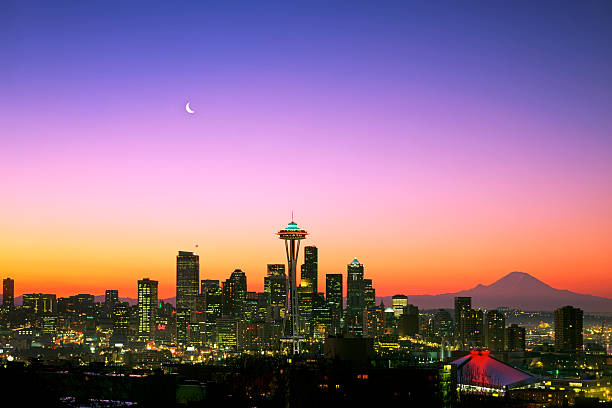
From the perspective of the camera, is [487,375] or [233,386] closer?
[233,386]

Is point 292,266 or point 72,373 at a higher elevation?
point 292,266

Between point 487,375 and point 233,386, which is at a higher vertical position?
point 233,386

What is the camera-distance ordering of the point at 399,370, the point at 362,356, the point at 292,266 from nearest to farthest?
the point at 399,370
the point at 362,356
the point at 292,266

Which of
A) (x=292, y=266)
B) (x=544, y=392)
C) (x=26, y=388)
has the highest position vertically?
(x=292, y=266)

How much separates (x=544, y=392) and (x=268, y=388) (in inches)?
2176

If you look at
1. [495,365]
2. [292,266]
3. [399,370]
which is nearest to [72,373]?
[399,370]

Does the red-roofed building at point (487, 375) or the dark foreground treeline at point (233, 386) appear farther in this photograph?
the red-roofed building at point (487, 375)

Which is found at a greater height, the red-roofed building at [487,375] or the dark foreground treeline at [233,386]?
the dark foreground treeline at [233,386]

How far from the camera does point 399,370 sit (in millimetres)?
102000

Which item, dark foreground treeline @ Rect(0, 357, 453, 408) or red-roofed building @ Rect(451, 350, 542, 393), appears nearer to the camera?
dark foreground treeline @ Rect(0, 357, 453, 408)

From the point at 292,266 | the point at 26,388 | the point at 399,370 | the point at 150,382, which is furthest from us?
the point at 292,266

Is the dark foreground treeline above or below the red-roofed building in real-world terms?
above

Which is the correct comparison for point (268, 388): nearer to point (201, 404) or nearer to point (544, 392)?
point (201, 404)

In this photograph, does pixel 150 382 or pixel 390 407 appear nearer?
pixel 150 382
